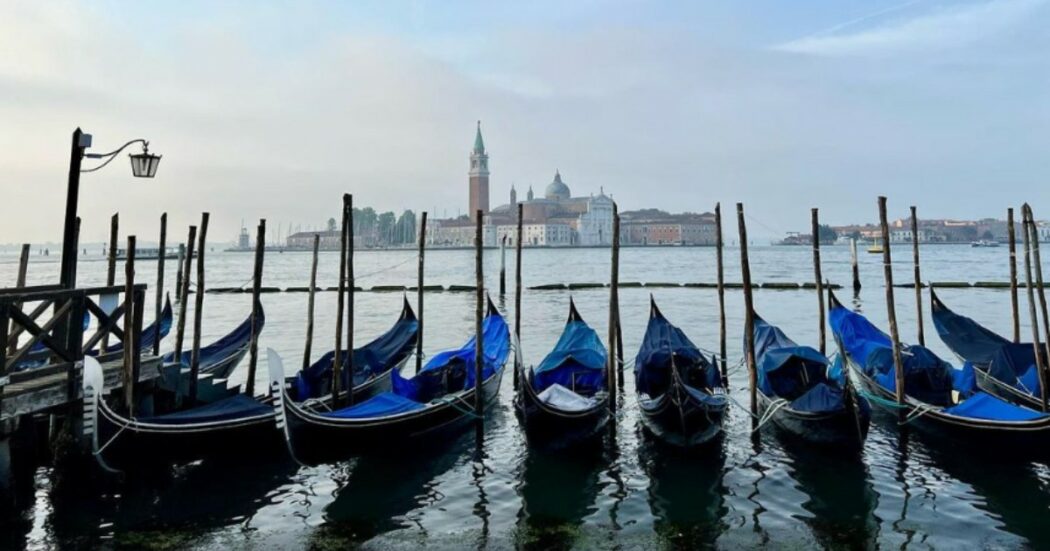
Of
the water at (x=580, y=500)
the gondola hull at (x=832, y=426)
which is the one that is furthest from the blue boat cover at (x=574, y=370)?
the gondola hull at (x=832, y=426)

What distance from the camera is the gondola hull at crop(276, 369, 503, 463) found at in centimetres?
538

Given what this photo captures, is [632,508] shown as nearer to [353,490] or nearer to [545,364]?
[353,490]

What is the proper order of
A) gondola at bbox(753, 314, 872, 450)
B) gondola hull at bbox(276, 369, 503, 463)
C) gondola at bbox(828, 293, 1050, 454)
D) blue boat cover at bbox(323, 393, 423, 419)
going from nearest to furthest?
gondola hull at bbox(276, 369, 503, 463) < gondola at bbox(828, 293, 1050, 454) < blue boat cover at bbox(323, 393, 423, 419) < gondola at bbox(753, 314, 872, 450)

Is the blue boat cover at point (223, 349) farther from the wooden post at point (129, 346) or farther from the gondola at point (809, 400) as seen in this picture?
the gondola at point (809, 400)

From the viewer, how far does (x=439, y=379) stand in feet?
25.0

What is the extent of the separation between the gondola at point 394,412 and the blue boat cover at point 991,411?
4252mm

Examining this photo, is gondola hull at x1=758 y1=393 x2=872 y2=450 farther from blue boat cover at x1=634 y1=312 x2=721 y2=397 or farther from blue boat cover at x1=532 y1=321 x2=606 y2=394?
blue boat cover at x1=532 y1=321 x2=606 y2=394

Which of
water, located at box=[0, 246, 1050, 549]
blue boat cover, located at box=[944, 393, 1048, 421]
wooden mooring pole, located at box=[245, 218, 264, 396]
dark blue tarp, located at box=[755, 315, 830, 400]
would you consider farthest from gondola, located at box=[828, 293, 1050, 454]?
wooden mooring pole, located at box=[245, 218, 264, 396]

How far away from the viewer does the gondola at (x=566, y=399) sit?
6367 mm

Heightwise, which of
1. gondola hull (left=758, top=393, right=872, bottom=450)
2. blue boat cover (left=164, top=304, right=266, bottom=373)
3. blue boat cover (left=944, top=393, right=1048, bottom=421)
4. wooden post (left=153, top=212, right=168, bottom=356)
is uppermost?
wooden post (left=153, top=212, right=168, bottom=356)

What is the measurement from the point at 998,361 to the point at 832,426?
2.99 m

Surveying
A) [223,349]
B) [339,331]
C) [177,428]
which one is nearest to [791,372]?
[339,331]

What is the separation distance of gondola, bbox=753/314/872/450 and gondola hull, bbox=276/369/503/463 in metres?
2.92

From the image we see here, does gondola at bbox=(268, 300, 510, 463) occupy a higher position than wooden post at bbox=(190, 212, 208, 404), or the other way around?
wooden post at bbox=(190, 212, 208, 404)
